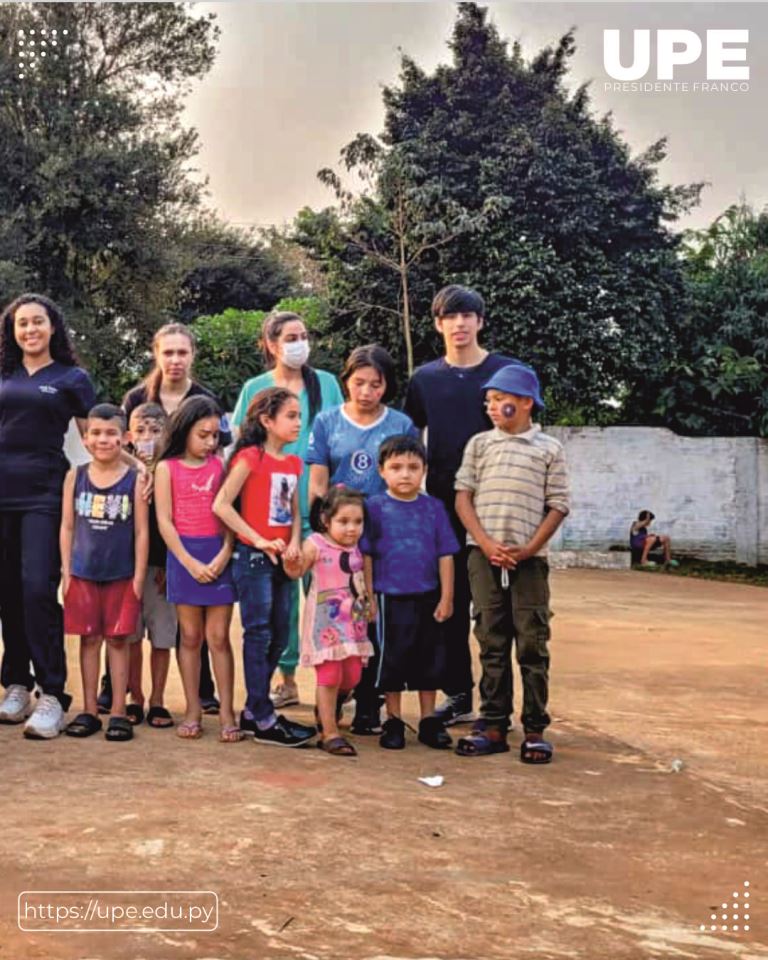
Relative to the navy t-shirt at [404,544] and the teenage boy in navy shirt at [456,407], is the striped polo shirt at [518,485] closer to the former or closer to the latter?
the navy t-shirt at [404,544]

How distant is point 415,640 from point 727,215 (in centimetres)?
1638

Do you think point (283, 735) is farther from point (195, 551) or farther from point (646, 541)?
point (646, 541)

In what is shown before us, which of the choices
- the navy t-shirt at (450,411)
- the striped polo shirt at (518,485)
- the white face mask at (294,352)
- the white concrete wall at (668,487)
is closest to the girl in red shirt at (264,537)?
the white face mask at (294,352)

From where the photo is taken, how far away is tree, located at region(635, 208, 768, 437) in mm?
17422

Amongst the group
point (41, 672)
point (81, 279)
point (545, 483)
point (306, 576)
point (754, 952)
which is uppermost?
point (81, 279)

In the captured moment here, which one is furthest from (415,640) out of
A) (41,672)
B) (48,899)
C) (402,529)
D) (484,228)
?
(484,228)

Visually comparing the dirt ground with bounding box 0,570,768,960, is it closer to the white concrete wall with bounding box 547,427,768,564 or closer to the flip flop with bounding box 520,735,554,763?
the flip flop with bounding box 520,735,554,763

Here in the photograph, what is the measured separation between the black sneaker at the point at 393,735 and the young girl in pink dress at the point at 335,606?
0.15 m

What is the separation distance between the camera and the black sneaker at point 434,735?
452 centimetres

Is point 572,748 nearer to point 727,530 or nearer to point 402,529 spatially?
point 402,529

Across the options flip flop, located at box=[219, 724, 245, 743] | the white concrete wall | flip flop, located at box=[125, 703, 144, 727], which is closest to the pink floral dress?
flip flop, located at box=[219, 724, 245, 743]

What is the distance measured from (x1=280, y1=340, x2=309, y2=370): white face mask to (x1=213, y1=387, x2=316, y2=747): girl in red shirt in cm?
49

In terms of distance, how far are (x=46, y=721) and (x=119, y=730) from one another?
29cm

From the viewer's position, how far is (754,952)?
8.66 ft
